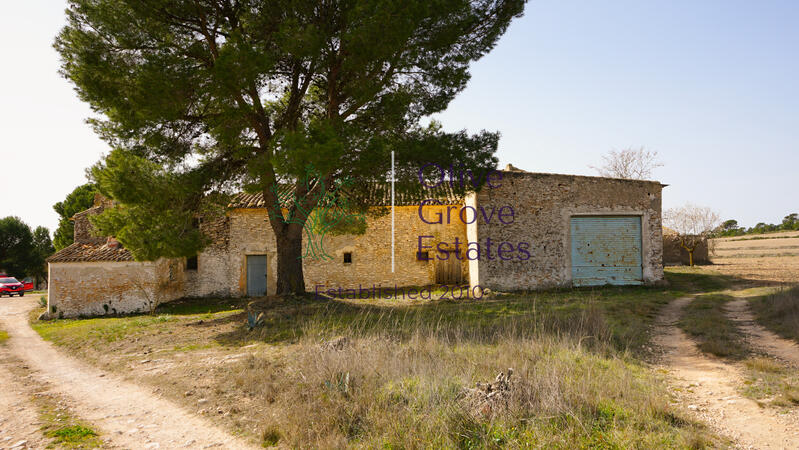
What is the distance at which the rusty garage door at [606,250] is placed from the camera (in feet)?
46.2

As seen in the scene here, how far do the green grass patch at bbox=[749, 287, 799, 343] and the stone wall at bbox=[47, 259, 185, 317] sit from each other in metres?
16.8

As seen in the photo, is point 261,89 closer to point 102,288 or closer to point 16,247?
point 102,288

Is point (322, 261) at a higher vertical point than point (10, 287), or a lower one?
higher

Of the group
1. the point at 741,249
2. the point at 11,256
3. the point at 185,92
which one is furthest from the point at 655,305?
Result: the point at 11,256

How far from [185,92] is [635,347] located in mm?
10896

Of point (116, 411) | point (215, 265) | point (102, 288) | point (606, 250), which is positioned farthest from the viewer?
point (215, 265)

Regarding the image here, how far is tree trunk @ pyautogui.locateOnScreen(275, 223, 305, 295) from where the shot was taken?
484 inches

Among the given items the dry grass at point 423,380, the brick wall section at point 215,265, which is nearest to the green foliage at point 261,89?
the dry grass at point 423,380

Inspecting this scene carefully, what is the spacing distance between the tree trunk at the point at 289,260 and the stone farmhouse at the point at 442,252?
2541 millimetres

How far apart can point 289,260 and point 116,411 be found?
23.9 feet

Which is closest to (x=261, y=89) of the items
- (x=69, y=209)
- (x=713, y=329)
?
(x=713, y=329)

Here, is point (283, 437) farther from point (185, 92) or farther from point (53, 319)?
point (53, 319)

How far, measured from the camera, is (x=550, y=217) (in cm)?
1401

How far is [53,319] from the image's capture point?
14.7 metres
